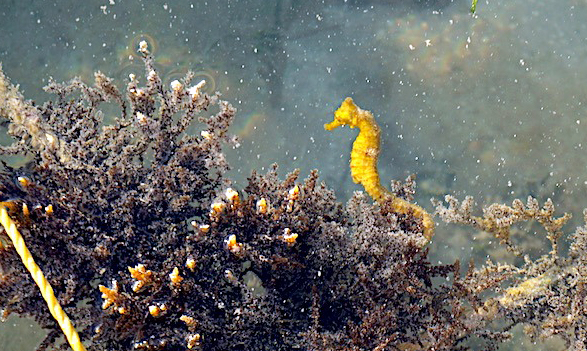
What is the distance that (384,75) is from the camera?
209 inches

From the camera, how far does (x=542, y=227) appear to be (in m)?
4.88

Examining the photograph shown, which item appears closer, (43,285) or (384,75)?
(43,285)

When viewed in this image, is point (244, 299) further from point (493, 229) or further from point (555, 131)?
point (555, 131)

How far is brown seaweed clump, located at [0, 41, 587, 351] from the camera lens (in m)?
3.72

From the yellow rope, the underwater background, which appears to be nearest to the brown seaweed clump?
the yellow rope

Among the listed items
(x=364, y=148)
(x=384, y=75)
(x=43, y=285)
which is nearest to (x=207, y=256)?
(x=43, y=285)

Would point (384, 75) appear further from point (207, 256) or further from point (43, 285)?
point (43, 285)

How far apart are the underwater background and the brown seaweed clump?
0.71 meters

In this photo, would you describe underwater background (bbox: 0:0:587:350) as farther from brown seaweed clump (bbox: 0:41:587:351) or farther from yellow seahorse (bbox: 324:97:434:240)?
brown seaweed clump (bbox: 0:41:587:351)

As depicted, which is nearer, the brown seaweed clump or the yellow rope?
the yellow rope

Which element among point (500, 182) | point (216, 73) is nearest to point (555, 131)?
point (500, 182)

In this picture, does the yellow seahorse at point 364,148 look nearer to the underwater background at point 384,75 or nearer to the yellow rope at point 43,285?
the underwater background at point 384,75

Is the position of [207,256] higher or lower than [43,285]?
higher

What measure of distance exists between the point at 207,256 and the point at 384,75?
260cm
